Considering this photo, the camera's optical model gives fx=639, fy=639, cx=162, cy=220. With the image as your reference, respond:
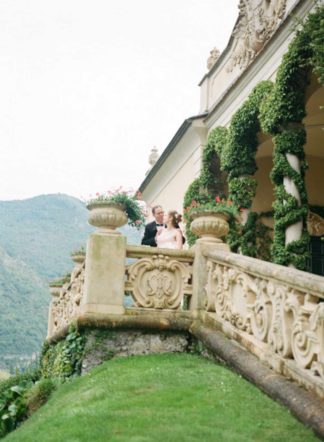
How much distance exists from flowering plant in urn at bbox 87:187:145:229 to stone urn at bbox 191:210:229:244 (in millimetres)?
907

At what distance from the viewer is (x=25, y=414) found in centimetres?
742

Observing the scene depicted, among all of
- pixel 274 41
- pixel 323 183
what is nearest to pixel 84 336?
pixel 274 41

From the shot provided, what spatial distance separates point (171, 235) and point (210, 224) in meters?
1.86

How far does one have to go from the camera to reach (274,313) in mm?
5926

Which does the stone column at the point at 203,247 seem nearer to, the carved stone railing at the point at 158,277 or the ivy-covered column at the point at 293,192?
the carved stone railing at the point at 158,277

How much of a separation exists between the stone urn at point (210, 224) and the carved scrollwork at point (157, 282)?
1.63ft

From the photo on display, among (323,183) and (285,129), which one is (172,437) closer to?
(285,129)

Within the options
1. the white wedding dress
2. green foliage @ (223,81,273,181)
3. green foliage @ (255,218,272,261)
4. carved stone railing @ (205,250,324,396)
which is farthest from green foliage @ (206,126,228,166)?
carved stone railing @ (205,250,324,396)

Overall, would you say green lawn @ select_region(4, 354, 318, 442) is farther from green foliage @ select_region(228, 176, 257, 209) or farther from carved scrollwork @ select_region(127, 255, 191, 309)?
green foliage @ select_region(228, 176, 257, 209)

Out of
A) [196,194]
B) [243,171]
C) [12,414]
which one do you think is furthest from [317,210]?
[12,414]

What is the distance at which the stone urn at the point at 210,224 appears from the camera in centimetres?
803

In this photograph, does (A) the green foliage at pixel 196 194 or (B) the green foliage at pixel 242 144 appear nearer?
(B) the green foliage at pixel 242 144

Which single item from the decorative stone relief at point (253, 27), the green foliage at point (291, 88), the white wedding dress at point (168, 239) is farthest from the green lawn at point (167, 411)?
the decorative stone relief at point (253, 27)

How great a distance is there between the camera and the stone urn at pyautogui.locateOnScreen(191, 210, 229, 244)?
8.03 metres
